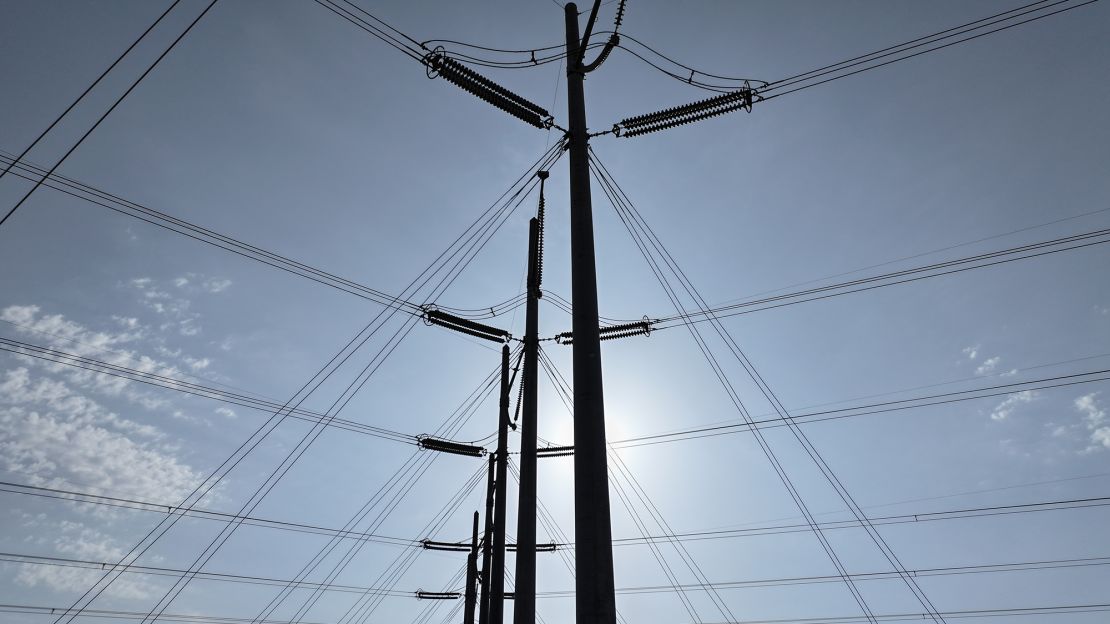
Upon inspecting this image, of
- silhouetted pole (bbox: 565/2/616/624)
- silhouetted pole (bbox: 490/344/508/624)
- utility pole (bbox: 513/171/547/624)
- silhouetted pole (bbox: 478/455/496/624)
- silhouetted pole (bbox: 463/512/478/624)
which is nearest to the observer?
silhouetted pole (bbox: 565/2/616/624)

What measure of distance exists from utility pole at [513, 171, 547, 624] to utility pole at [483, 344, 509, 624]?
3965 millimetres

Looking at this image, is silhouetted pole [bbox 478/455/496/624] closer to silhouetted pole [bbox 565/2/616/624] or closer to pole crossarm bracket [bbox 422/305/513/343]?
pole crossarm bracket [bbox 422/305/513/343]

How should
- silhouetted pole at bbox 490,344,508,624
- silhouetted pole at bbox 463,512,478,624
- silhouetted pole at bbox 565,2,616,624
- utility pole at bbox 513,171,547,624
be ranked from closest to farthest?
1. silhouetted pole at bbox 565,2,616,624
2. utility pole at bbox 513,171,547,624
3. silhouetted pole at bbox 490,344,508,624
4. silhouetted pole at bbox 463,512,478,624

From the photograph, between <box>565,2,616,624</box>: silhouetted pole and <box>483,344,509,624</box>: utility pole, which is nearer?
<box>565,2,616,624</box>: silhouetted pole

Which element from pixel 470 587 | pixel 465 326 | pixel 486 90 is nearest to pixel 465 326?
pixel 465 326

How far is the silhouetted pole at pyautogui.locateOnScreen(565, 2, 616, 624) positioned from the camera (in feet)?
25.1

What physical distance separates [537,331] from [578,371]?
1360cm

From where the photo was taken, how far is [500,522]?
26.3 metres

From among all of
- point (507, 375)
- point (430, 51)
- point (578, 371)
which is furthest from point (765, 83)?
point (507, 375)

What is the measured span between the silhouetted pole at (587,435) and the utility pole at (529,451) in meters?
7.54

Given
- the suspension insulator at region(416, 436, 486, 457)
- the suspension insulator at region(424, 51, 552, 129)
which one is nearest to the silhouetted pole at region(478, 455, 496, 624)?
the suspension insulator at region(416, 436, 486, 457)

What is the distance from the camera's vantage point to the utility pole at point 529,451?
17.8m

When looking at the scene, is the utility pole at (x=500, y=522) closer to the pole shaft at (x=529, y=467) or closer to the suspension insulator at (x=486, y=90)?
the pole shaft at (x=529, y=467)

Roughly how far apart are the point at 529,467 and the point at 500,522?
834 centimetres
